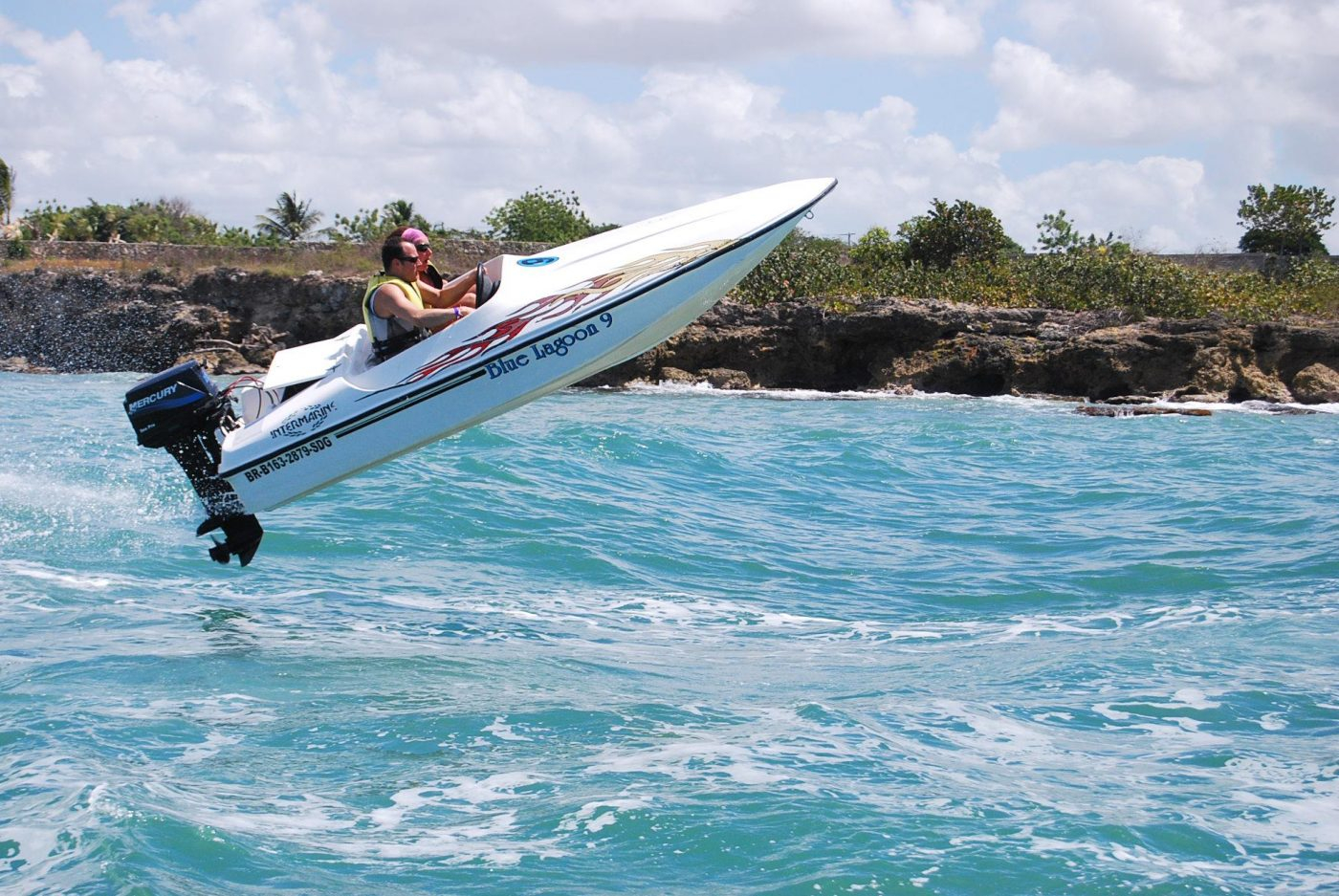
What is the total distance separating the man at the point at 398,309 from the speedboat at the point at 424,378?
79 mm

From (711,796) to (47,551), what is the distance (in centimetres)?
583

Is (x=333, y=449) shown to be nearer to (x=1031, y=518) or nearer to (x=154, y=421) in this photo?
(x=154, y=421)

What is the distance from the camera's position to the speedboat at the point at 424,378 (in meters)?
6.70

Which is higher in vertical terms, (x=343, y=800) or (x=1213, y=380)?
(x=1213, y=380)

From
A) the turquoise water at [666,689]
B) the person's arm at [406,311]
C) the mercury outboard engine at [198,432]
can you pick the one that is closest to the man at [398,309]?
the person's arm at [406,311]

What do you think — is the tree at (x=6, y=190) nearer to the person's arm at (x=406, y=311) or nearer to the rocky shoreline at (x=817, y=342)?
the rocky shoreline at (x=817, y=342)

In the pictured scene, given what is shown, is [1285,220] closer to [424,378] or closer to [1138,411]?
[1138,411]

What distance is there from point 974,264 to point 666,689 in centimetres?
2925

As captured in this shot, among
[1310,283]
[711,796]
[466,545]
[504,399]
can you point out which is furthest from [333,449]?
[1310,283]

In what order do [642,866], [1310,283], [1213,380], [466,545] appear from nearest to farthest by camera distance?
[642,866] → [466,545] → [1213,380] → [1310,283]

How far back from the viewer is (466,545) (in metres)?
9.40

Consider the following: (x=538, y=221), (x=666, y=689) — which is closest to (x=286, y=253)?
(x=538, y=221)

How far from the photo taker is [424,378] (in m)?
6.68

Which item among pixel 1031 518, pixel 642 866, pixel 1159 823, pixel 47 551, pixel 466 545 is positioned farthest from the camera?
pixel 1031 518
